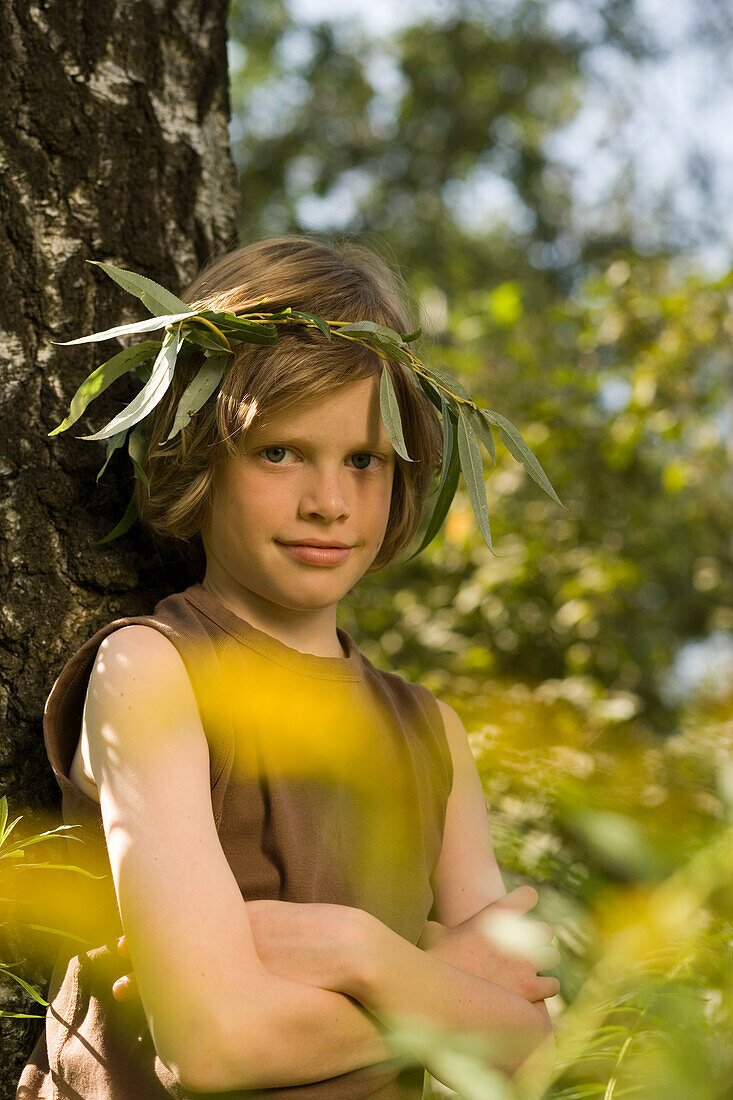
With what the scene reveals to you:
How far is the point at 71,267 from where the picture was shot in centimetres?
183

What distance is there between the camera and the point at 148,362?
1.71 metres

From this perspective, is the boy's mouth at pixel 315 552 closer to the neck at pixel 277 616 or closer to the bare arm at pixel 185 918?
the neck at pixel 277 616

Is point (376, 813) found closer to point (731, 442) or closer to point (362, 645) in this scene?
point (362, 645)

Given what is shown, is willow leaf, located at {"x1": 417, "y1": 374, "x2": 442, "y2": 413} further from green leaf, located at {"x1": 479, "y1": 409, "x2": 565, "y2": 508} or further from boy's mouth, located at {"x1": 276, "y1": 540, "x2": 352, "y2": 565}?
boy's mouth, located at {"x1": 276, "y1": 540, "x2": 352, "y2": 565}

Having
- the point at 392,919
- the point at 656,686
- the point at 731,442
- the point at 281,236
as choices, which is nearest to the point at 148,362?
the point at 281,236

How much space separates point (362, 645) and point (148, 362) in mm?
3026

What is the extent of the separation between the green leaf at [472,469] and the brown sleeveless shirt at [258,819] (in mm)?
344

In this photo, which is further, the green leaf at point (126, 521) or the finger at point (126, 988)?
the green leaf at point (126, 521)

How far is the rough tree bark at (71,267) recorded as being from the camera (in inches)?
65.6

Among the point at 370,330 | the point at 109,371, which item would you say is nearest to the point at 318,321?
the point at 370,330

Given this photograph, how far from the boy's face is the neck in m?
0.03

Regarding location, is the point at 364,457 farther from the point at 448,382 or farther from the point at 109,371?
the point at 109,371

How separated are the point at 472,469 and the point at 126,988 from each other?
35.2 inches

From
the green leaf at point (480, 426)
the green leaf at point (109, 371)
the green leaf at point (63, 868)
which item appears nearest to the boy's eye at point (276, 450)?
the green leaf at point (109, 371)
